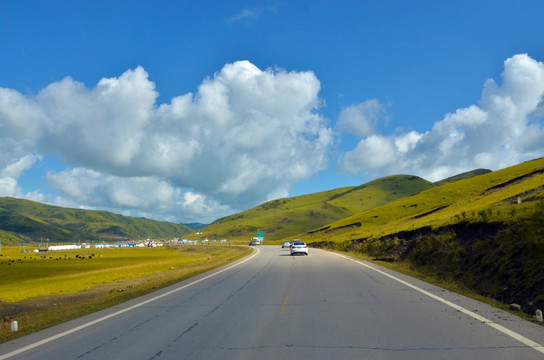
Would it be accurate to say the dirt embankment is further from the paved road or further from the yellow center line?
the yellow center line

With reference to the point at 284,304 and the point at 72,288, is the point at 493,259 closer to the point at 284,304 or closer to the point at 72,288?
the point at 284,304

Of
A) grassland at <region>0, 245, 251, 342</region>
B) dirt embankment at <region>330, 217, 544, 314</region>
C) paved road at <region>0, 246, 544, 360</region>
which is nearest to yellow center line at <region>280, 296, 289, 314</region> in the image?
paved road at <region>0, 246, 544, 360</region>

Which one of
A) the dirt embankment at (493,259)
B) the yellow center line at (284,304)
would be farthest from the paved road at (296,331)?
the dirt embankment at (493,259)

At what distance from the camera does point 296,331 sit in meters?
8.45

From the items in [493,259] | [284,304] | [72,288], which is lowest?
[72,288]

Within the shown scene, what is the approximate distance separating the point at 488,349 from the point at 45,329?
987cm

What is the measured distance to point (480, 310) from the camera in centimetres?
1050

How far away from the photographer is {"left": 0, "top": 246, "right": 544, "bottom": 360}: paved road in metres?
6.87

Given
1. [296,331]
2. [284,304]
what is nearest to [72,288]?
[284,304]

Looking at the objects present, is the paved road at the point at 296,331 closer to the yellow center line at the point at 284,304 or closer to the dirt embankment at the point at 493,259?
the yellow center line at the point at 284,304

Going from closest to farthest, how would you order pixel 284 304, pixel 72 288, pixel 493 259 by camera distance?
1. pixel 284 304
2. pixel 493 259
3. pixel 72 288

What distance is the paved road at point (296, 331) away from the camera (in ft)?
22.5

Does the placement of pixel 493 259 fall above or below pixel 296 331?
above

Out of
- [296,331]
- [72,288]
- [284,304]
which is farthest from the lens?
[72,288]
